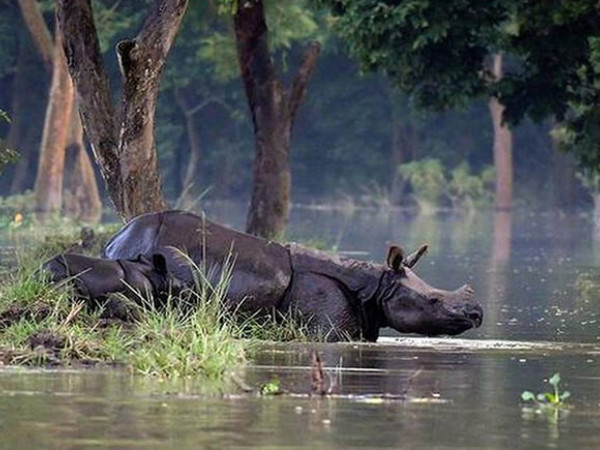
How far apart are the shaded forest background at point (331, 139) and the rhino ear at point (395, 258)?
57.8 m

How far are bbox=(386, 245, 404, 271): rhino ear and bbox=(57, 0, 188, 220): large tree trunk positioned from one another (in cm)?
413

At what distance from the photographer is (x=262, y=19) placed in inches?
1270

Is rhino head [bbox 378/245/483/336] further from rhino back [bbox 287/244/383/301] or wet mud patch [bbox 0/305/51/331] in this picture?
wet mud patch [bbox 0/305/51/331]

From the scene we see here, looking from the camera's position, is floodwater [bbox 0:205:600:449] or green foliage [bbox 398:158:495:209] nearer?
floodwater [bbox 0:205:600:449]

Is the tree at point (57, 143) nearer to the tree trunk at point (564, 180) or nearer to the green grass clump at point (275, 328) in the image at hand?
the green grass clump at point (275, 328)

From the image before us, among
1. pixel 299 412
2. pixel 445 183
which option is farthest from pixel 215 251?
pixel 445 183

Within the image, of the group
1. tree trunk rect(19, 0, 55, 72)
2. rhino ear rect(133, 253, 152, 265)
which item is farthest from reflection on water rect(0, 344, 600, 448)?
tree trunk rect(19, 0, 55, 72)

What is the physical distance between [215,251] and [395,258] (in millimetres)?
1537

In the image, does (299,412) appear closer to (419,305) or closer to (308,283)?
(308,283)

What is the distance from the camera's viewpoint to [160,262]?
17828 millimetres

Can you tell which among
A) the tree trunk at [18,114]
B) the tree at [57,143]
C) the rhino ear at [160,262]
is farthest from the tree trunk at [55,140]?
the rhino ear at [160,262]

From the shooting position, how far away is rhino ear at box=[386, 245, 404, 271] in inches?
728

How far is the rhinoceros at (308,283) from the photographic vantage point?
18.2 m

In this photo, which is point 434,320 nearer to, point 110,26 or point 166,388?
point 166,388
